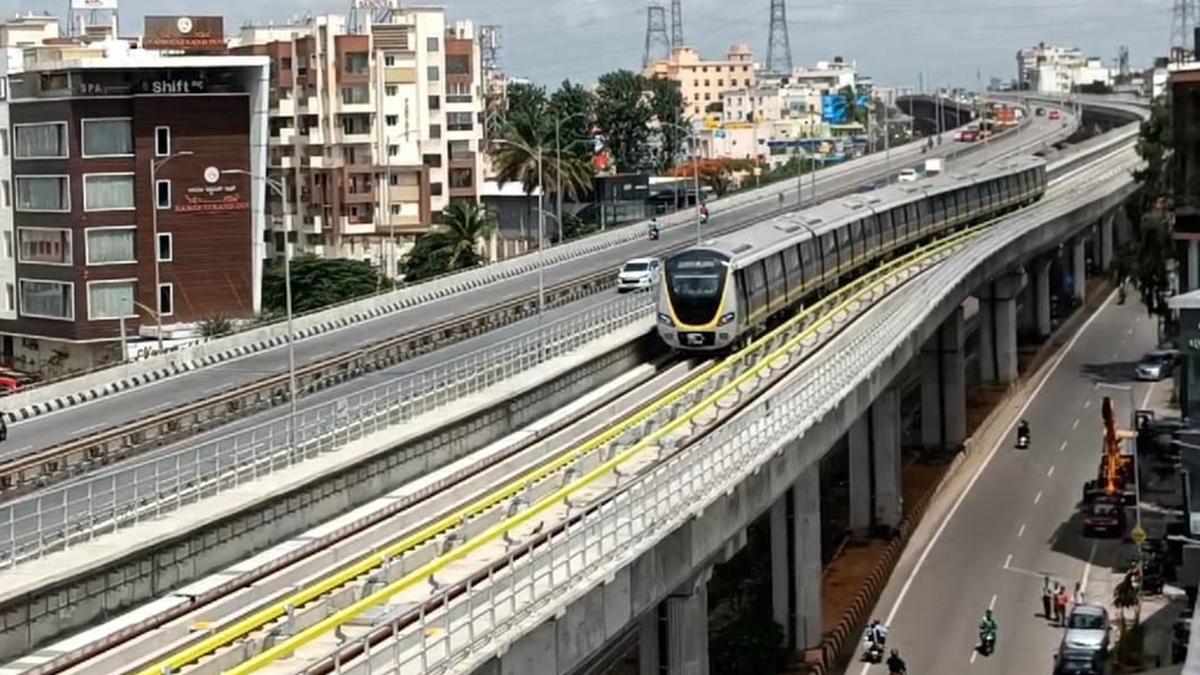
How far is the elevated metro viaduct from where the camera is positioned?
2558 cm

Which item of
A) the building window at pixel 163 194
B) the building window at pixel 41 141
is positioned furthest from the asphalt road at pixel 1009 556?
the building window at pixel 41 141

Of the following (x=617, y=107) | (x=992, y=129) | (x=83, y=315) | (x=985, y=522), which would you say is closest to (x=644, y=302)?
(x=985, y=522)

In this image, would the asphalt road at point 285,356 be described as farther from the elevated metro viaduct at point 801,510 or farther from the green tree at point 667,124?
the green tree at point 667,124

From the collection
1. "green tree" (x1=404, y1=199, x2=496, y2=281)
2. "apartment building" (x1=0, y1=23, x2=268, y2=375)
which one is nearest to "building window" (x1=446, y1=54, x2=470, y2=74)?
"green tree" (x1=404, y1=199, x2=496, y2=281)

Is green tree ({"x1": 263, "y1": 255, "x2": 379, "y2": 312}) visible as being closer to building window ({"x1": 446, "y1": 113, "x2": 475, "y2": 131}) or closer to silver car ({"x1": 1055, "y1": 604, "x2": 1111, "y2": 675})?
building window ({"x1": 446, "y1": 113, "x2": 475, "y2": 131})

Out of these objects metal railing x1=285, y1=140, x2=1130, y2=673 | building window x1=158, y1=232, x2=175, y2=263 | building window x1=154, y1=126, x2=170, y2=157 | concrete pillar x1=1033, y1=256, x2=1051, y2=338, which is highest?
building window x1=154, y1=126, x2=170, y2=157

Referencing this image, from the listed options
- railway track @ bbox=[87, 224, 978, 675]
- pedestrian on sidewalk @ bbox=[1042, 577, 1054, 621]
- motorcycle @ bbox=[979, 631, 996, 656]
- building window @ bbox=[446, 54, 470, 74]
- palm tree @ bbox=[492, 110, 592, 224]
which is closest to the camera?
railway track @ bbox=[87, 224, 978, 675]

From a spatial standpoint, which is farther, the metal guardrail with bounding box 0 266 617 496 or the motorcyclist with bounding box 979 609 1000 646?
the motorcyclist with bounding box 979 609 1000 646

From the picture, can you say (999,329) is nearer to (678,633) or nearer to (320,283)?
(320,283)

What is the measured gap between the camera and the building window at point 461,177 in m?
106

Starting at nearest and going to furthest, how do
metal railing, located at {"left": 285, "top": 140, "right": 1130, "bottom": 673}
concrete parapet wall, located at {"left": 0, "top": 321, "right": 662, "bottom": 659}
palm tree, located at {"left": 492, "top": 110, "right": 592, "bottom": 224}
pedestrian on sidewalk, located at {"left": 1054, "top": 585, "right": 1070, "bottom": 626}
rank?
metal railing, located at {"left": 285, "top": 140, "right": 1130, "bottom": 673} → concrete parapet wall, located at {"left": 0, "top": 321, "right": 662, "bottom": 659} → pedestrian on sidewalk, located at {"left": 1054, "top": 585, "right": 1070, "bottom": 626} → palm tree, located at {"left": 492, "top": 110, "right": 592, "bottom": 224}

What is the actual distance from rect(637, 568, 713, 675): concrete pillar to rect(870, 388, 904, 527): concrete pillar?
2216 cm

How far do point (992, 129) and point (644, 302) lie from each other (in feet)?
417

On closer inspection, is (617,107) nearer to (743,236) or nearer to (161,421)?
(743,236)
